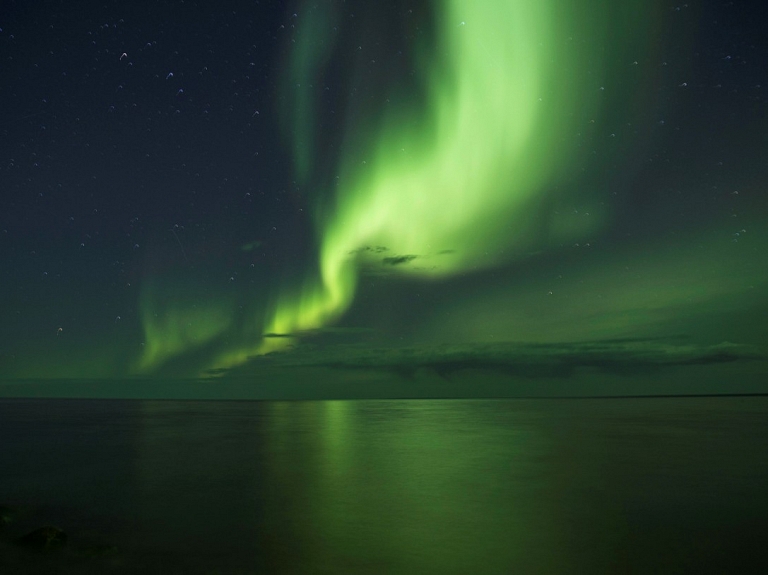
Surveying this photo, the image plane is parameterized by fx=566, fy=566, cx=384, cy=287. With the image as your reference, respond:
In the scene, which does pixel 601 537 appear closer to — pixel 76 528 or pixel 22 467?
pixel 76 528

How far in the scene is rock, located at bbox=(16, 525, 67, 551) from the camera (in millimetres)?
12578

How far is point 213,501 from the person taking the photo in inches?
755

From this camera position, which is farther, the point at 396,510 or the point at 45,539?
the point at 396,510

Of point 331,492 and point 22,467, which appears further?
point 22,467

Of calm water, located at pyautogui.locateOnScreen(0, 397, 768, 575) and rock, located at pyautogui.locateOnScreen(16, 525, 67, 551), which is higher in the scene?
rock, located at pyautogui.locateOnScreen(16, 525, 67, 551)

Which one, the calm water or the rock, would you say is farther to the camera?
the rock

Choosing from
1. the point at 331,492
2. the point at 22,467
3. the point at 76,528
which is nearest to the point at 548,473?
the point at 331,492

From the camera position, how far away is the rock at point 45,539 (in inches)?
495

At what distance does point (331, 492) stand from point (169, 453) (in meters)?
16.8

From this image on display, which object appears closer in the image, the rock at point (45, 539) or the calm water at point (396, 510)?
the calm water at point (396, 510)

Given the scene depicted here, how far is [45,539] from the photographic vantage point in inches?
505

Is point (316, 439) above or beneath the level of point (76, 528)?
beneath

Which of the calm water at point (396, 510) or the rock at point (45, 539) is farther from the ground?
the rock at point (45, 539)

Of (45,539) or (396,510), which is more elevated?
(45,539)
